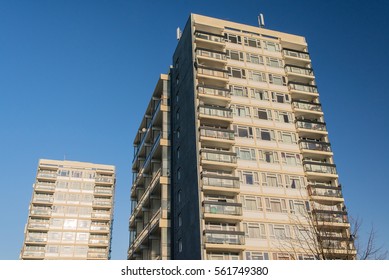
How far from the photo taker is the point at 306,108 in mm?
46406

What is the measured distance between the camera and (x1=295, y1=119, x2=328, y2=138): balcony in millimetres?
44656

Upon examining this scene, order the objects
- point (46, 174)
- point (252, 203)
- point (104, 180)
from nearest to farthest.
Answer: point (252, 203)
point (46, 174)
point (104, 180)

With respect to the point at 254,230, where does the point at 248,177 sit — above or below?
above

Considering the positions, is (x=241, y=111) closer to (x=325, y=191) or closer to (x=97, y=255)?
(x=325, y=191)

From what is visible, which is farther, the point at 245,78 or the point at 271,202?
the point at 245,78

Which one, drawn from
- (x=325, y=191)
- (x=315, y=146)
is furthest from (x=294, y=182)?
(x=315, y=146)

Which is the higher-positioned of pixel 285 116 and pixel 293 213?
pixel 285 116

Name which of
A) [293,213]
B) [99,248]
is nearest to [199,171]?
[293,213]

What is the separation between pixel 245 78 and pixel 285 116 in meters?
6.03

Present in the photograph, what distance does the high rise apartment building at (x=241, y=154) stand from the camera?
37.3 meters

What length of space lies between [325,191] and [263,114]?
10.1 m
